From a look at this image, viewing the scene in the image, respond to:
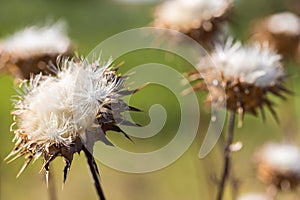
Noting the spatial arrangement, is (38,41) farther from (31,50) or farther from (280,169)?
(280,169)

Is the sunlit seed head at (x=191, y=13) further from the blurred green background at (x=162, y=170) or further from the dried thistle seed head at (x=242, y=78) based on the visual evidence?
the dried thistle seed head at (x=242, y=78)

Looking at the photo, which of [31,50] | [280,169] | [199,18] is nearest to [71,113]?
[31,50]

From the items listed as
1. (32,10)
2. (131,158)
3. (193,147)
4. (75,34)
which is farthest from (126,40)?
(32,10)

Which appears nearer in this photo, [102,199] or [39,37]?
[102,199]

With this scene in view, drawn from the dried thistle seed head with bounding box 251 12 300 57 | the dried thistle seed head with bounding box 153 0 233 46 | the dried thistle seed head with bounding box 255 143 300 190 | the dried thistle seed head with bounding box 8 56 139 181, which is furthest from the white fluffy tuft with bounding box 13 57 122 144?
the dried thistle seed head with bounding box 251 12 300 57

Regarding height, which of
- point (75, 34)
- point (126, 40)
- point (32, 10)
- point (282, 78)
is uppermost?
point (32, 10)

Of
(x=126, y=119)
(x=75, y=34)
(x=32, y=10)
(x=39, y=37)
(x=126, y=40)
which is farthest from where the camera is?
(x=32, y=10)

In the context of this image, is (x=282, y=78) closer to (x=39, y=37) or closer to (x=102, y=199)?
(x=102, y=199)
